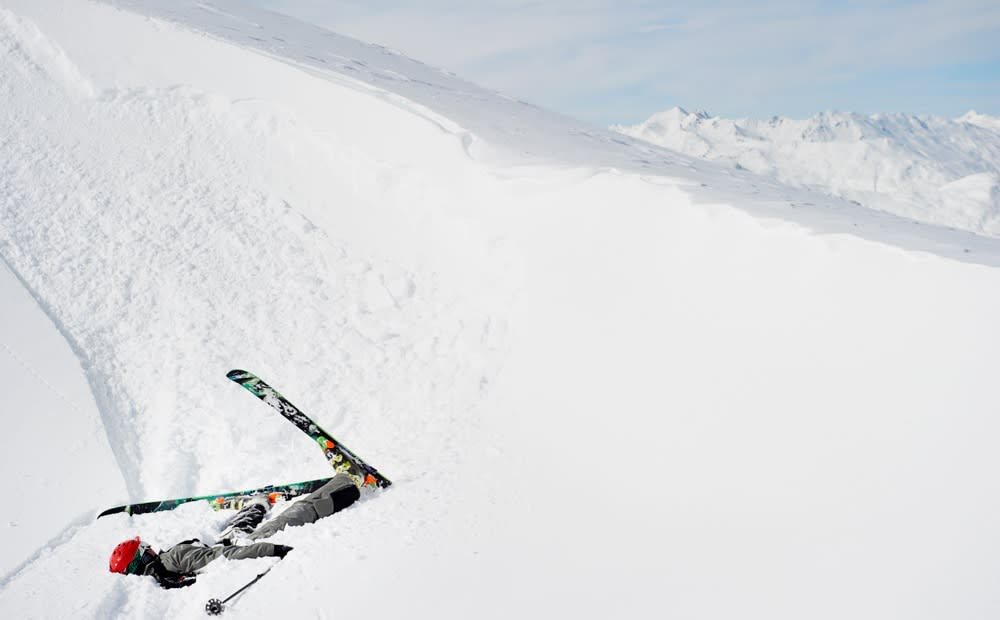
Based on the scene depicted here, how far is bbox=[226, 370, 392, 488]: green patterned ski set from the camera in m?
8.02

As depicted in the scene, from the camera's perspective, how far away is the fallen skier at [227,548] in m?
6.88

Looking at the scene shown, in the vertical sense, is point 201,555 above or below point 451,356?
below

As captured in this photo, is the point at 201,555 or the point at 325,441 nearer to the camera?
the point at 201,555

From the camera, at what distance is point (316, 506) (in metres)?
7.57

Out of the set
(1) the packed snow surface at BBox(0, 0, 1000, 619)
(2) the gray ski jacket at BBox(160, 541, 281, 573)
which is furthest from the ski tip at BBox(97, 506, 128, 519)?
(2) the gray ski jacket at BBox(160, 541, 281, 573)

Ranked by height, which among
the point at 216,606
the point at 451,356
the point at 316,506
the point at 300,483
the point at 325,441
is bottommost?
the point at 216,606

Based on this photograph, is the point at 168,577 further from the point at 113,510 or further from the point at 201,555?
the point at 113,510

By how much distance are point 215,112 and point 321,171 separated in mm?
2765

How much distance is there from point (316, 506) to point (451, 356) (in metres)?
3.42

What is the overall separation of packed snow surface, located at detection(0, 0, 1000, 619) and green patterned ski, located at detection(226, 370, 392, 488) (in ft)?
1.10

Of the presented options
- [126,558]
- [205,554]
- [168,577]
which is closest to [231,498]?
[205,554]

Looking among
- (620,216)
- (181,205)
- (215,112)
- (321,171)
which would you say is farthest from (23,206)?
(620,216)

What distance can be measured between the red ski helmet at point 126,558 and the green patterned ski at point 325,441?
7.39 feet

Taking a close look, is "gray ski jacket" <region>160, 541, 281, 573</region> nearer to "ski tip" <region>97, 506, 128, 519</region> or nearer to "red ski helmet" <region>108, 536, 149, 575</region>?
"red ski helmet" <region>108, 536, 149, 575</region>
